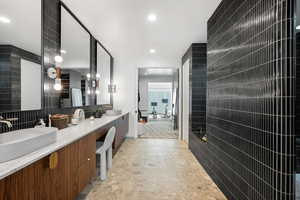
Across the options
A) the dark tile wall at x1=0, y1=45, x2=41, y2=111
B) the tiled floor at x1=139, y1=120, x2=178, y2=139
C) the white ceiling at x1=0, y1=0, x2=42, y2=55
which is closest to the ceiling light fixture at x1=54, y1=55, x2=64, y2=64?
the white ceiling at x1=0, y1=0, x2=42, y2=55

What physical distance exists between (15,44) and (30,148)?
1099mm

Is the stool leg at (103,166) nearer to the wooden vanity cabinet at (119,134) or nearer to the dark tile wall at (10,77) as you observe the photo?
the wooden vanity cabinet at (119,134)

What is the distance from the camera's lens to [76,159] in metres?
1.88

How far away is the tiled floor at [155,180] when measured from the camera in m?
2.29

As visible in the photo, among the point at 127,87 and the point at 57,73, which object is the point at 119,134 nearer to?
the point at 127,87

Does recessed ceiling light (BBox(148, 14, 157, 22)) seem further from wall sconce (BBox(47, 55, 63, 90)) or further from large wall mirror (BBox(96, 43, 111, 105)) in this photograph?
large wall mirror (BBox(96, 43, 111, 105))

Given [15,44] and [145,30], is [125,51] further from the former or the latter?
[15,44]

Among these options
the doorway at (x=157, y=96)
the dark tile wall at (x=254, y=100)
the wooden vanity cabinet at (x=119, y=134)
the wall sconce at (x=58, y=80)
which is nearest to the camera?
the dark tile wall at (x=254, y=100)

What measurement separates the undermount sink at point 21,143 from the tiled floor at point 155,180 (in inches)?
44.9

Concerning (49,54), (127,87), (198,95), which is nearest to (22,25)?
(49,54)

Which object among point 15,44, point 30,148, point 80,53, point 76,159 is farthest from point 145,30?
point 30,148

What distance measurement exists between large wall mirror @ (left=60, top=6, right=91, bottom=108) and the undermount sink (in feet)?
3.69

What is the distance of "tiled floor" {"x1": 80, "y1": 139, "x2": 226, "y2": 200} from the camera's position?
2.29 metres

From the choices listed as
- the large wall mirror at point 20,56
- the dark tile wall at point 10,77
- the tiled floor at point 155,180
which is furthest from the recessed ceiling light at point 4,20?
the tiled floor at point 155,180
